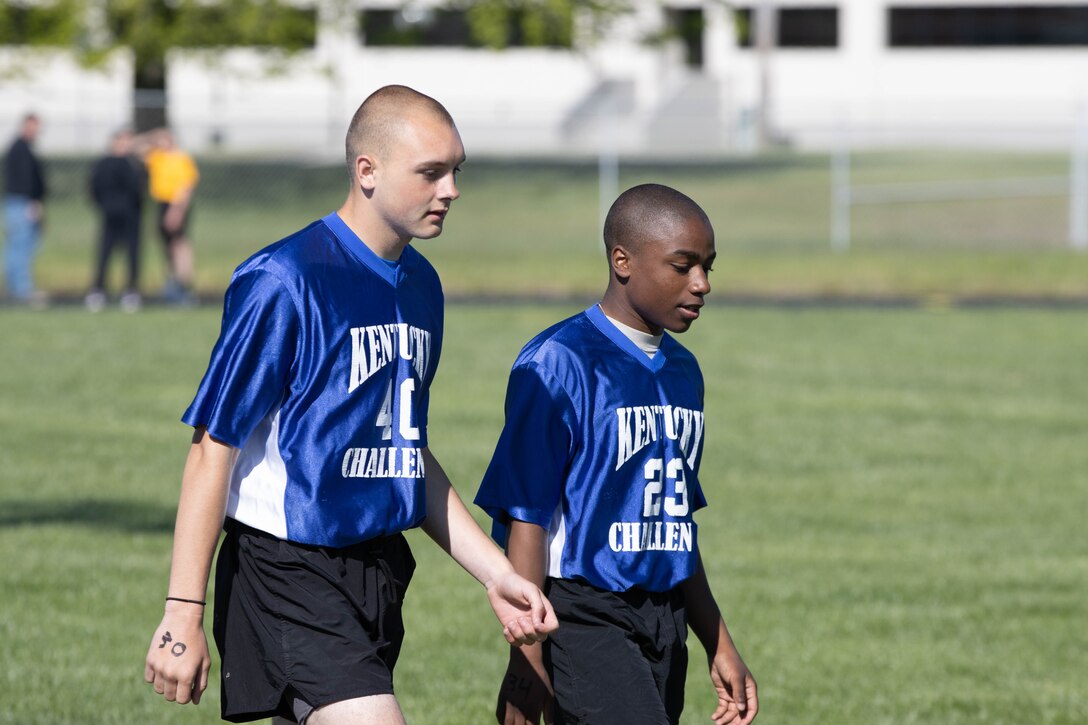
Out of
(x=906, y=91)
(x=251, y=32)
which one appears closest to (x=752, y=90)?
(x=906, y=91)

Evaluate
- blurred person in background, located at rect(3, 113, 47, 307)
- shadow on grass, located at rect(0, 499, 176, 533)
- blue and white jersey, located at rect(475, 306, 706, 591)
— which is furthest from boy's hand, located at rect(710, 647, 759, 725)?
blurred person in background, located at rect(3, 113, 47, 307)

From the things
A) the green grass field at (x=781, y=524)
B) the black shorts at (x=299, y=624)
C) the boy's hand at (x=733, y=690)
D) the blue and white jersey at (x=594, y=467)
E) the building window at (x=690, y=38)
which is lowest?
the green grass field at (x=781, y=524)

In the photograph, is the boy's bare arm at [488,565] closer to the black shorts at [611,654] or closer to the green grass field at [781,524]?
the black shorts at [611,654]

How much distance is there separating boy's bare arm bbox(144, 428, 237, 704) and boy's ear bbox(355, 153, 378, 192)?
662 millimetres

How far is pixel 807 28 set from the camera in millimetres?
60219

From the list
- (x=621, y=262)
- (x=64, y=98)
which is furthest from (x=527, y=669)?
(x=64, y=98)

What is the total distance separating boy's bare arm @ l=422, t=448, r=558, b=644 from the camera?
343 centimetres

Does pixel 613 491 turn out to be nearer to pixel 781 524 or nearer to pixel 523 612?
pixel 523 612

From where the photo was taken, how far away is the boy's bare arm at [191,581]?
3236mm

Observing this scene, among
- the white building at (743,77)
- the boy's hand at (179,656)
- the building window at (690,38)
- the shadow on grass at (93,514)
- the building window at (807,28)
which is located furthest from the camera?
the building window at (807,28)

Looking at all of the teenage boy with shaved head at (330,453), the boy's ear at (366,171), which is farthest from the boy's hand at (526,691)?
the boy's ear at (366,171)

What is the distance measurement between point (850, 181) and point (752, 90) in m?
19.7

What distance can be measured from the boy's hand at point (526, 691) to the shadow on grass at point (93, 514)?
510 centimetres

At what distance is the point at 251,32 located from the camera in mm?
31547
